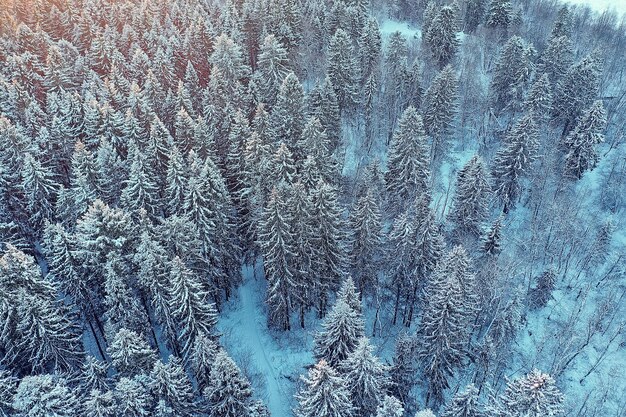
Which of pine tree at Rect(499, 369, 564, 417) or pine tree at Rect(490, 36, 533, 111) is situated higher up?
pine tree at Rect(490, 36, 533, 111)

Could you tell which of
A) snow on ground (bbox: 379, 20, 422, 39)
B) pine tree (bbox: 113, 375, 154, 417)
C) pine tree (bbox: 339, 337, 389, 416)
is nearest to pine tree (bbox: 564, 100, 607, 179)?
snow on ground (bbox: 379, 20, 422, 39)

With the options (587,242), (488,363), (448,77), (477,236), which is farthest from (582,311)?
(448,77)

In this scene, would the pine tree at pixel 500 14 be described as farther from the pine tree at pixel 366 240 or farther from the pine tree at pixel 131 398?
the pine tree at pixel 131 398

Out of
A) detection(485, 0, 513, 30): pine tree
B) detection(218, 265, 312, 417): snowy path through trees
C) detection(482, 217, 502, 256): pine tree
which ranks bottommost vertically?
detection(218, 265, 312, 417): snowy path through trees

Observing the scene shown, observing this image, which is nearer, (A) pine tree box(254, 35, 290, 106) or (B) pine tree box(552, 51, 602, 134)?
(A) pine tree box(254, 35, 290, 106)

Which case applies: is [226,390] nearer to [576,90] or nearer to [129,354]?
[129,354]

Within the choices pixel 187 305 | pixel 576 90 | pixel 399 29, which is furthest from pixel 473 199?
pixel 399 29

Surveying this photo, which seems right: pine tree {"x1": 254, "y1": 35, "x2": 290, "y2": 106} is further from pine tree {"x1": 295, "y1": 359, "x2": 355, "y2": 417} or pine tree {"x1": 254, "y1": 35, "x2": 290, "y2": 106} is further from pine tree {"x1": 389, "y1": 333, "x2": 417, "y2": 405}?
pine tree {"x1": 295, "y1": 359, "x2": 355, "y2": 417}
